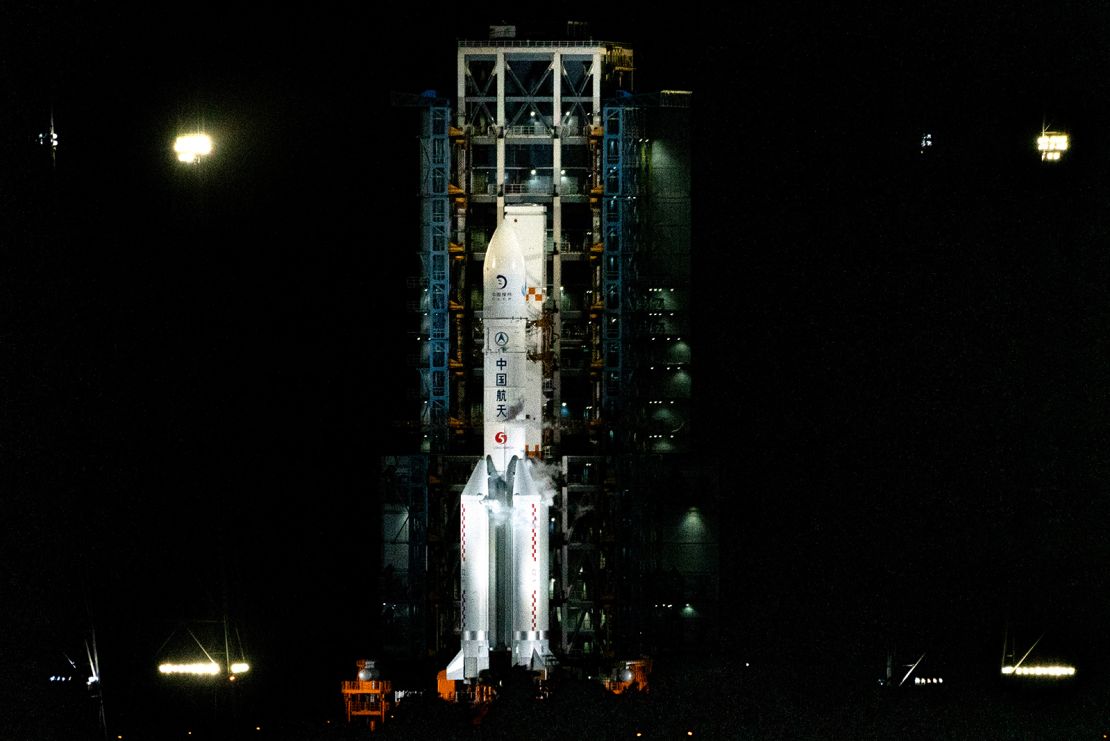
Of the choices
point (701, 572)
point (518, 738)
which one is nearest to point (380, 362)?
point (701, 572)

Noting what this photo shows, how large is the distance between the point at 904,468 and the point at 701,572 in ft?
17.6

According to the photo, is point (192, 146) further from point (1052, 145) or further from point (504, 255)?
point (1052, 145)

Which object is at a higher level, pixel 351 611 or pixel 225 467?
pixel 225 467

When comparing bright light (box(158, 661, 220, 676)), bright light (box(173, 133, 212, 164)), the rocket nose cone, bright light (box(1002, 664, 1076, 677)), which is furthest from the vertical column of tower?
bright light (box(1002, 664, 1076, 677))

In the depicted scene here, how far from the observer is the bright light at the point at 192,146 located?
37.5 metres

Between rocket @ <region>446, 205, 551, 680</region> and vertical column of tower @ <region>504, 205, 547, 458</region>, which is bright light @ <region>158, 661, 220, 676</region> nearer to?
rocket @ <region>446, 205, 551, 680</region>

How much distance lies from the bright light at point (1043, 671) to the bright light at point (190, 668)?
1712 centimetres

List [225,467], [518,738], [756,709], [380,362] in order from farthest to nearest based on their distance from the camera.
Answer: [380,362], [225,467], [756,709], [518,738]

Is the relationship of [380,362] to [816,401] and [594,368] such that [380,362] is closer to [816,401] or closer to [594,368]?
[594,368]

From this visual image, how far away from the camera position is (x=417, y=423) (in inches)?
1590

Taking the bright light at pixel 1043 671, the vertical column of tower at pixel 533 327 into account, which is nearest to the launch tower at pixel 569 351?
the vertical column of tower at pixel 533 327

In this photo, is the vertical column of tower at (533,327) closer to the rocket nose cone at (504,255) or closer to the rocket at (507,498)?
the rocket at (507,498)

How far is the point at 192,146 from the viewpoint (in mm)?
37594

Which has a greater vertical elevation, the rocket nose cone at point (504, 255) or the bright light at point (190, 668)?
the rocket nose cone at point (504, 255)
